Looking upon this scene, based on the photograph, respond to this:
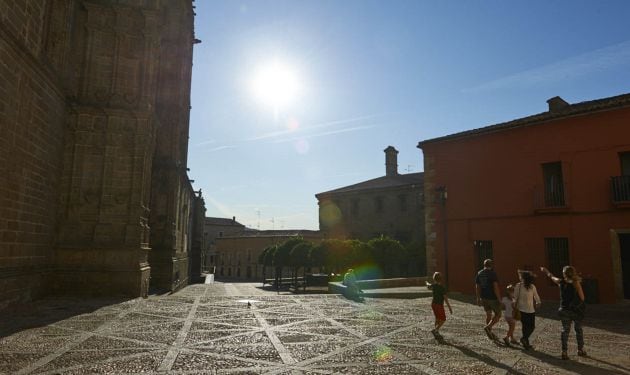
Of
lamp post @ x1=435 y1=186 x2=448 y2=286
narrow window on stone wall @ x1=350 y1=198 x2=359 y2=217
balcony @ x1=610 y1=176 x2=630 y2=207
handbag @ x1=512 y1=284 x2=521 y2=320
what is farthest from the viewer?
narrow window on stone wall @ x1=350 y1=198 x2=359 y2=217

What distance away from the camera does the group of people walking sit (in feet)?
22.2

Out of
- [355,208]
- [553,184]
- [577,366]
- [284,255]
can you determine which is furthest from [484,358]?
[355,208]

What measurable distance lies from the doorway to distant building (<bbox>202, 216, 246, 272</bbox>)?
2548 inches

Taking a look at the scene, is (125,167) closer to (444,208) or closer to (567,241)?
(444,208)

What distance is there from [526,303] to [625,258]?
33.6ft

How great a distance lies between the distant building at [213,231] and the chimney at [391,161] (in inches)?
1495

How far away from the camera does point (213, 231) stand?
76.4m

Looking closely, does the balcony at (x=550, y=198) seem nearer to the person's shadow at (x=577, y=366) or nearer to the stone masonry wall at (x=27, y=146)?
the person's shadow at (x=577, y=366)

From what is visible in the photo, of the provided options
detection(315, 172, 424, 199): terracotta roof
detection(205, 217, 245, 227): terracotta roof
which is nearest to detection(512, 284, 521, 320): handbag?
detection(315, 172, 424, 199): terracotta roof

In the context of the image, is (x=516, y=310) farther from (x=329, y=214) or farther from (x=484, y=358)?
(x=329, y=214)

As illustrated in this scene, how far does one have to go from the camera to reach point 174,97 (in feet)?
71.8

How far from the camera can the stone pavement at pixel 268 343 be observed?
570 cm

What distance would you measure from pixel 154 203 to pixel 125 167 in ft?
21.1

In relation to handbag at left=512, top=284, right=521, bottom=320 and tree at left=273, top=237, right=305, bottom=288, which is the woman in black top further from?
tree at left=273, top=237, right=305, bottom=288
